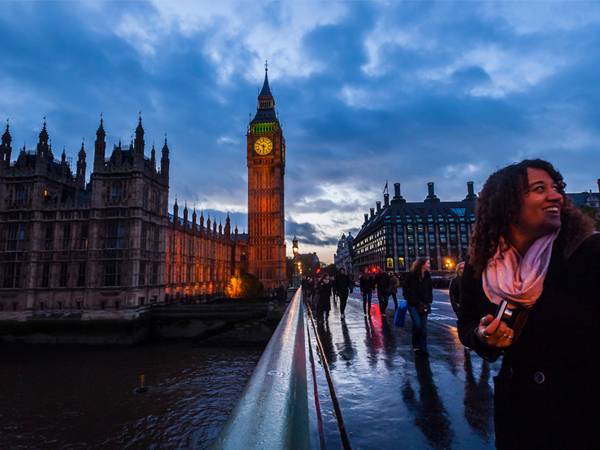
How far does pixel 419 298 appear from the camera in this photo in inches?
292

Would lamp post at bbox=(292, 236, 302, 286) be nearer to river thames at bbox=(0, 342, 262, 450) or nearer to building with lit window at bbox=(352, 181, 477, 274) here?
river thames at bbox=(0, 342, 262, 450)

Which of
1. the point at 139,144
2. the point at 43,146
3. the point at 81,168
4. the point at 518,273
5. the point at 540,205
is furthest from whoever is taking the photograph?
the point at 81,168

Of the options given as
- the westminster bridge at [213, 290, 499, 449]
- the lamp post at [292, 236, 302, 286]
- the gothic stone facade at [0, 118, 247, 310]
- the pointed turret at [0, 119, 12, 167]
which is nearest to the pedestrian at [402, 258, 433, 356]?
the westminster bridge at [213, 290, 499, 449]

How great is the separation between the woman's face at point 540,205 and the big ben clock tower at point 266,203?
2829 inches

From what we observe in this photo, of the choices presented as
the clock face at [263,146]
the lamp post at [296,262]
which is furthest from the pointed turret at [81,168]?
the clock face at [263,146]

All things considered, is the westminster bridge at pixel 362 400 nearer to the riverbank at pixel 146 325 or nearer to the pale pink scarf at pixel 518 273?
the pale pink scarf at pixel 518 273

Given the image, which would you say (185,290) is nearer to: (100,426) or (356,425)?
(100,426)

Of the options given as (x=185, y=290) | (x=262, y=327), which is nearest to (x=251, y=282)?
(x=185, y=290)

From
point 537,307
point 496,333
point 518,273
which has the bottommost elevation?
point 496,333

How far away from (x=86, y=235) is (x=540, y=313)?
43973 mm

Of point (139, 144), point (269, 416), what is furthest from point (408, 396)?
point (139, 144)

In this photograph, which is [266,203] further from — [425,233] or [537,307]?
[537,307]

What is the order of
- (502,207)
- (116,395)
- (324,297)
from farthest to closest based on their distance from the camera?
1. (116,395)
2. (324,297)
3. (502,207)

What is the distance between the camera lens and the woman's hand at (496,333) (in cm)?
152
